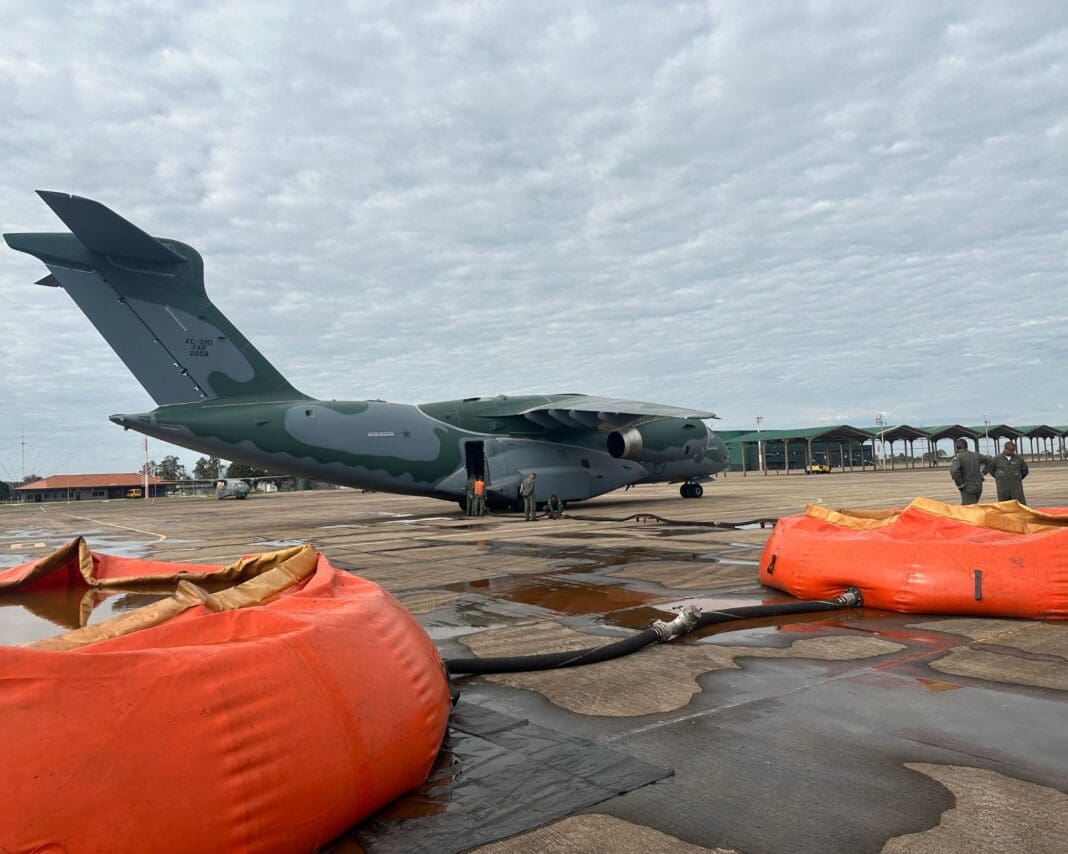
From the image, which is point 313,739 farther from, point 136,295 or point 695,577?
point 136,295

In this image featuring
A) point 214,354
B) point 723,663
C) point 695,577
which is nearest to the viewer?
point 723,663

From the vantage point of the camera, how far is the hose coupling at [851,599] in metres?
6.46

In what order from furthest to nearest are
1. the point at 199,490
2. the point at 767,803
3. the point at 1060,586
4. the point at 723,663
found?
the point at 199,490
the point at 1060,586
the point at 723,663
the point at 767,803

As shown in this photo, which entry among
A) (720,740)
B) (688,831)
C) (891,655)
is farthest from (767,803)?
(891,655)

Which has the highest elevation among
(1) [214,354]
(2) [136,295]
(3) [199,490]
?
(2) [136,295]

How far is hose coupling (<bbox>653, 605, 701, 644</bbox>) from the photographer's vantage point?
5.47 m

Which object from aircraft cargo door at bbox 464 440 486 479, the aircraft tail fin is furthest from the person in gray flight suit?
the aircraft tail fin

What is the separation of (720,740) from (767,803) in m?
0.68

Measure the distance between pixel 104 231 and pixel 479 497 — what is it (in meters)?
11.0

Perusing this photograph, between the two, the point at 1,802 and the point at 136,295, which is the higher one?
the point at 136,295

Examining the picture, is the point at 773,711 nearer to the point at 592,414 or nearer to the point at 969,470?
the point at 969,470

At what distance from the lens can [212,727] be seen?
2406 mm

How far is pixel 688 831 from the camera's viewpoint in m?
2.65

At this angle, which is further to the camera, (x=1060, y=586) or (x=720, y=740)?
(x=1060, y=586)
